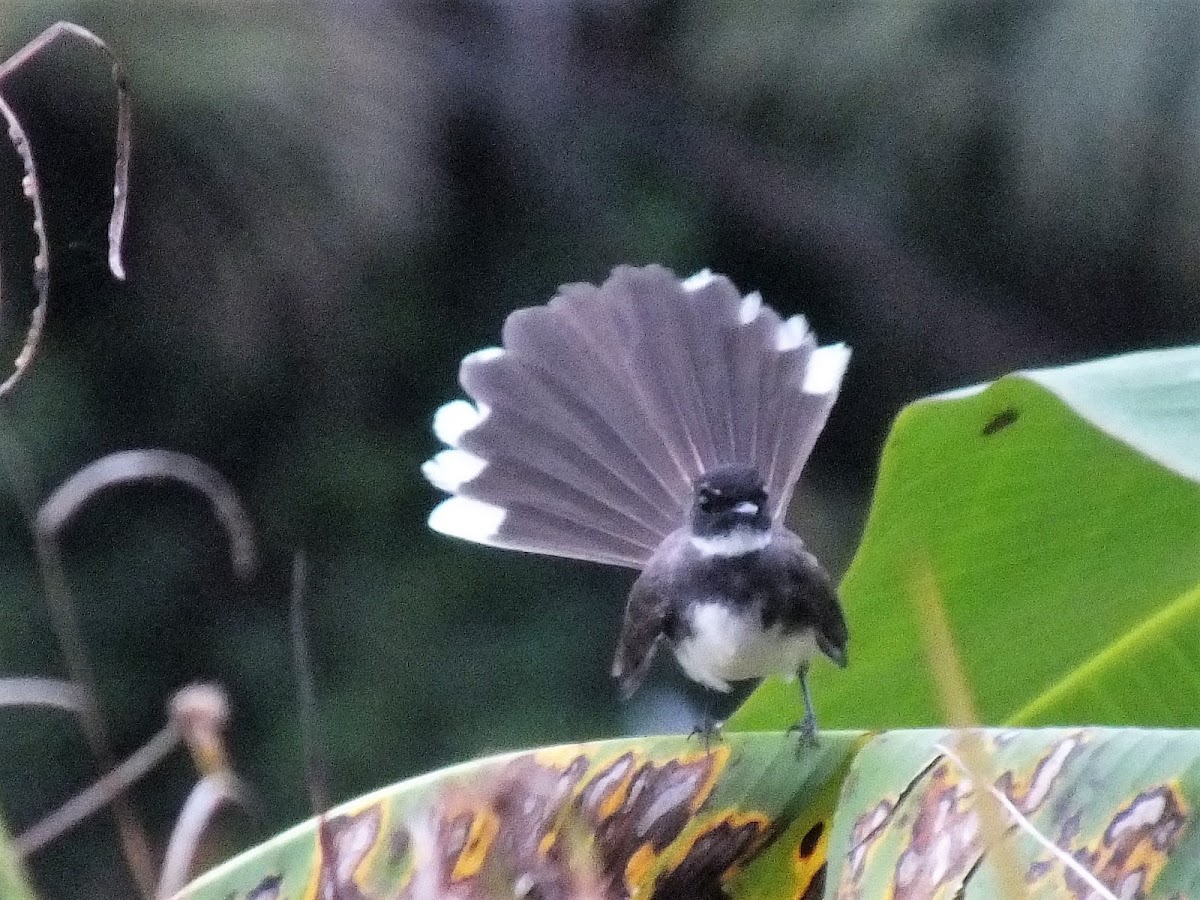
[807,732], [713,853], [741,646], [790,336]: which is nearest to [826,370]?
[790,336]

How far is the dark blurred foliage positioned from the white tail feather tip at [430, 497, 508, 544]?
1.32m

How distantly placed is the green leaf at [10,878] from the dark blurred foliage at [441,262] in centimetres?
234

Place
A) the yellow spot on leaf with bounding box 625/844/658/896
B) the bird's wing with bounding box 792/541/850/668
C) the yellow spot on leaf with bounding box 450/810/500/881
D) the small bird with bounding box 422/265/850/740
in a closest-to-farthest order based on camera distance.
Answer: the yellow spot on leaf with bounding box 450/810/500/881 → the yellow spot on leaf with bounding box 625/844/658/896 → the bird's wing with bounding box 792/541/850/668 → the small bird with bounding box 422/265/850/740

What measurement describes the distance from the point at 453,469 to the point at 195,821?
99 centimetres

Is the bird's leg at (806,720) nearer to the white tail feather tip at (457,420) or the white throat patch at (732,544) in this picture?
the white throat patch at (732,544)

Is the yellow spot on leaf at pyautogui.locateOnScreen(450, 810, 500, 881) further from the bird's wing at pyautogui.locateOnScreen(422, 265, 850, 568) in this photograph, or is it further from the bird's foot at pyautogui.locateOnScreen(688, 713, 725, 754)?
the bird's wing at pyautogui.locateOnScreen(422, 265, 850, 568)

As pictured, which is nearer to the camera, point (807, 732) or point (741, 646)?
point (807, 732)

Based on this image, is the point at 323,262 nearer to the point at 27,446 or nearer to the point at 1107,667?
the point at 27,446

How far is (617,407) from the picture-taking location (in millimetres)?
1687

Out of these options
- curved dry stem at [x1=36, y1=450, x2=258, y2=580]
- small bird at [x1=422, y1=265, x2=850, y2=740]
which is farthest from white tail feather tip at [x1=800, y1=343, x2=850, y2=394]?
curved dry stem at [x1=36, y1=450, x2=258, y2=580]

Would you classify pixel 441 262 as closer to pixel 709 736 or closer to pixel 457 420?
pixel 457 420

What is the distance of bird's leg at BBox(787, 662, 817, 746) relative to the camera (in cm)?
117

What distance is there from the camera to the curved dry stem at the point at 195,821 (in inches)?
26.0

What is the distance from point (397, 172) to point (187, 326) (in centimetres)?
50
